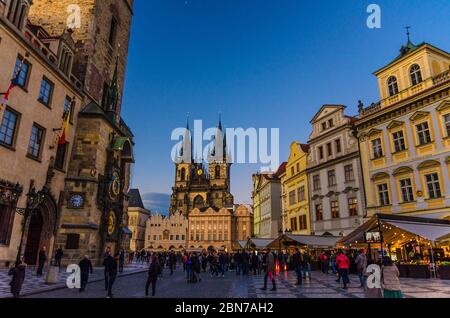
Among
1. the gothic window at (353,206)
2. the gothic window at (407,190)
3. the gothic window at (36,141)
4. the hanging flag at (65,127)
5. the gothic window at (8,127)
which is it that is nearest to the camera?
the gothic window at (8,127)

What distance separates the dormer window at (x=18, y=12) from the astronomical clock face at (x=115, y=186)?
12.0 meters

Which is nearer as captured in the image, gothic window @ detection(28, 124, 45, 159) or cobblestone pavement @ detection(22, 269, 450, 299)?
cobblestone pavement @ detection(22, 269, 450, 299)

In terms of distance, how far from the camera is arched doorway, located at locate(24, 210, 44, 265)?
2031cm

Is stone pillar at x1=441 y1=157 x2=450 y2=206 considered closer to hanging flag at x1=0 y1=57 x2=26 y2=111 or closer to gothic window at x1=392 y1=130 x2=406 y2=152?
gothic window at x1=392 y1=130 x2=406 y2=152

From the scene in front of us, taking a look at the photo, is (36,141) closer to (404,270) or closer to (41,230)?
(41,230)

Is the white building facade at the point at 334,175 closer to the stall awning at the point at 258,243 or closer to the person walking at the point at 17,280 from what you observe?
the stall awning at the point at 258,243

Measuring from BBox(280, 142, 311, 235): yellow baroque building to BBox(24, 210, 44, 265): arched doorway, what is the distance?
981 inches

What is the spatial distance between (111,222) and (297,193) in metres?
21.5

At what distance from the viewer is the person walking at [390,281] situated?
6543mm

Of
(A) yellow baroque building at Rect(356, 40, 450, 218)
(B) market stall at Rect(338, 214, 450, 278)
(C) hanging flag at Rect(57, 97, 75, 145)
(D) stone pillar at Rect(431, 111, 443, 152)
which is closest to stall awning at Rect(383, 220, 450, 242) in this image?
(B) market stall at Rect(338, 214, 450, 278)

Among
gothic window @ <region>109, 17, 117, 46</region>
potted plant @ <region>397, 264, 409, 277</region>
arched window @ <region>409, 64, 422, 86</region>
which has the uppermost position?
gothic window @ <region>109, 17, 117, 46</region>

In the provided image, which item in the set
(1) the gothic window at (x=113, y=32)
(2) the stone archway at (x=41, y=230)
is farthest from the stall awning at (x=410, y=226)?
(1) the gothic window at (x=113, y=32)

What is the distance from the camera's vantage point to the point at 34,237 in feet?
67.7
